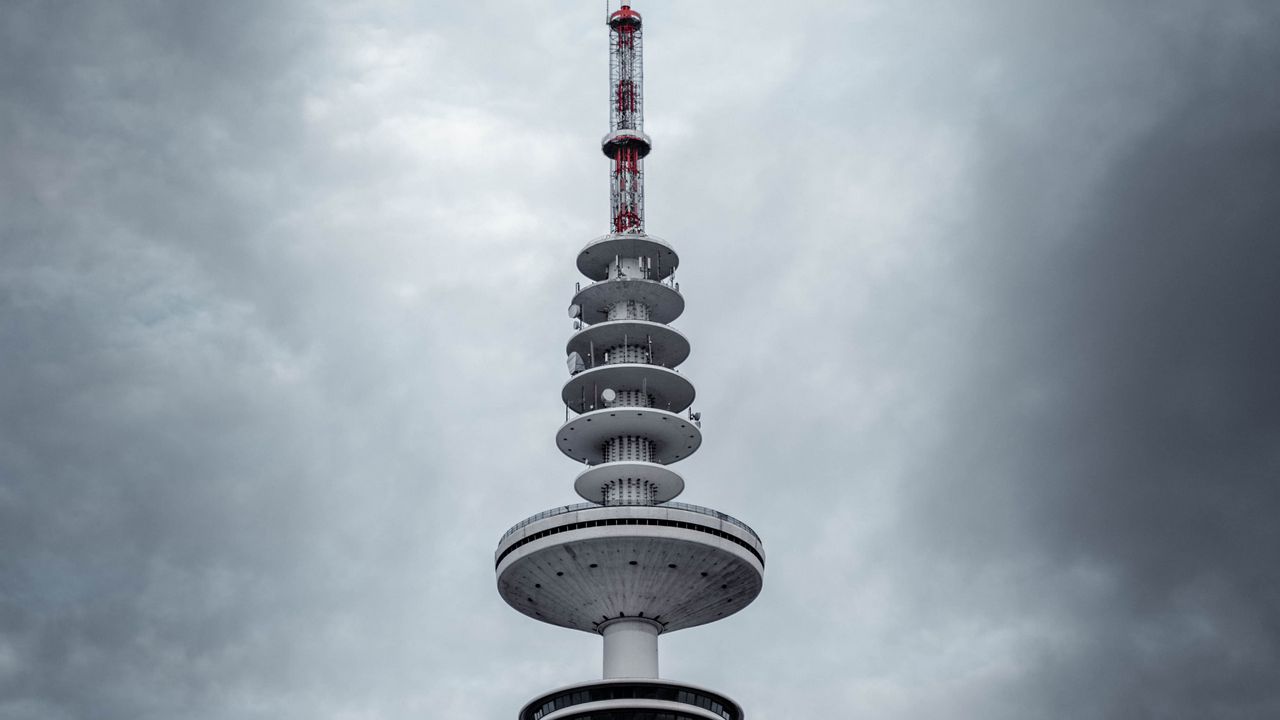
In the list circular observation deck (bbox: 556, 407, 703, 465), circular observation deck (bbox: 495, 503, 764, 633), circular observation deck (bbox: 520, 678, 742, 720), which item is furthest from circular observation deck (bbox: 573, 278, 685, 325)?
circular observation deck (bbox: 520, 678, 742, 720)

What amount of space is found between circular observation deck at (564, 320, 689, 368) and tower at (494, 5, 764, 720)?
0.10m

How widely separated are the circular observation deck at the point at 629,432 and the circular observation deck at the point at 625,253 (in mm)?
14769

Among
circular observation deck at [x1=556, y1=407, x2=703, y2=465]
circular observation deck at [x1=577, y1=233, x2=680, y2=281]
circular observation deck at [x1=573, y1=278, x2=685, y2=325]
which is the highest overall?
circular observation deck at [x1=577, y1=233, x2=680, y2=281]

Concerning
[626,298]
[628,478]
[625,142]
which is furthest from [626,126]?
[628,478]

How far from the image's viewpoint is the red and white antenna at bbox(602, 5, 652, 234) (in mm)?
122750

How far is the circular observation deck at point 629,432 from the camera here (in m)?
107

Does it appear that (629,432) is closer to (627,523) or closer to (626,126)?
(627,523)

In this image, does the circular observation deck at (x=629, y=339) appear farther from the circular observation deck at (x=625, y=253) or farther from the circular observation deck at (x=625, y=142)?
the circular observation deck at (x=625, y=142)

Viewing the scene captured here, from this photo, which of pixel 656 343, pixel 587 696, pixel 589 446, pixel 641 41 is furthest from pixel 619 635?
pixel 641 41

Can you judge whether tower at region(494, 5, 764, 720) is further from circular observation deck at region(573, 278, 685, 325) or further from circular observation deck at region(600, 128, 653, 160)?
circular observation deck at region(600, 128, 653, 160)

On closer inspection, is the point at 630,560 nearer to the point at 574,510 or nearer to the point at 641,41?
the point at 574,510

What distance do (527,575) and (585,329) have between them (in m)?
20.6

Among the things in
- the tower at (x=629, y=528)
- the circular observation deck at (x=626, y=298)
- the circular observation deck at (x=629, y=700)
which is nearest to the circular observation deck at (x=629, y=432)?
the tower at (x=629, y=528)

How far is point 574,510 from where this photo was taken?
101 m
